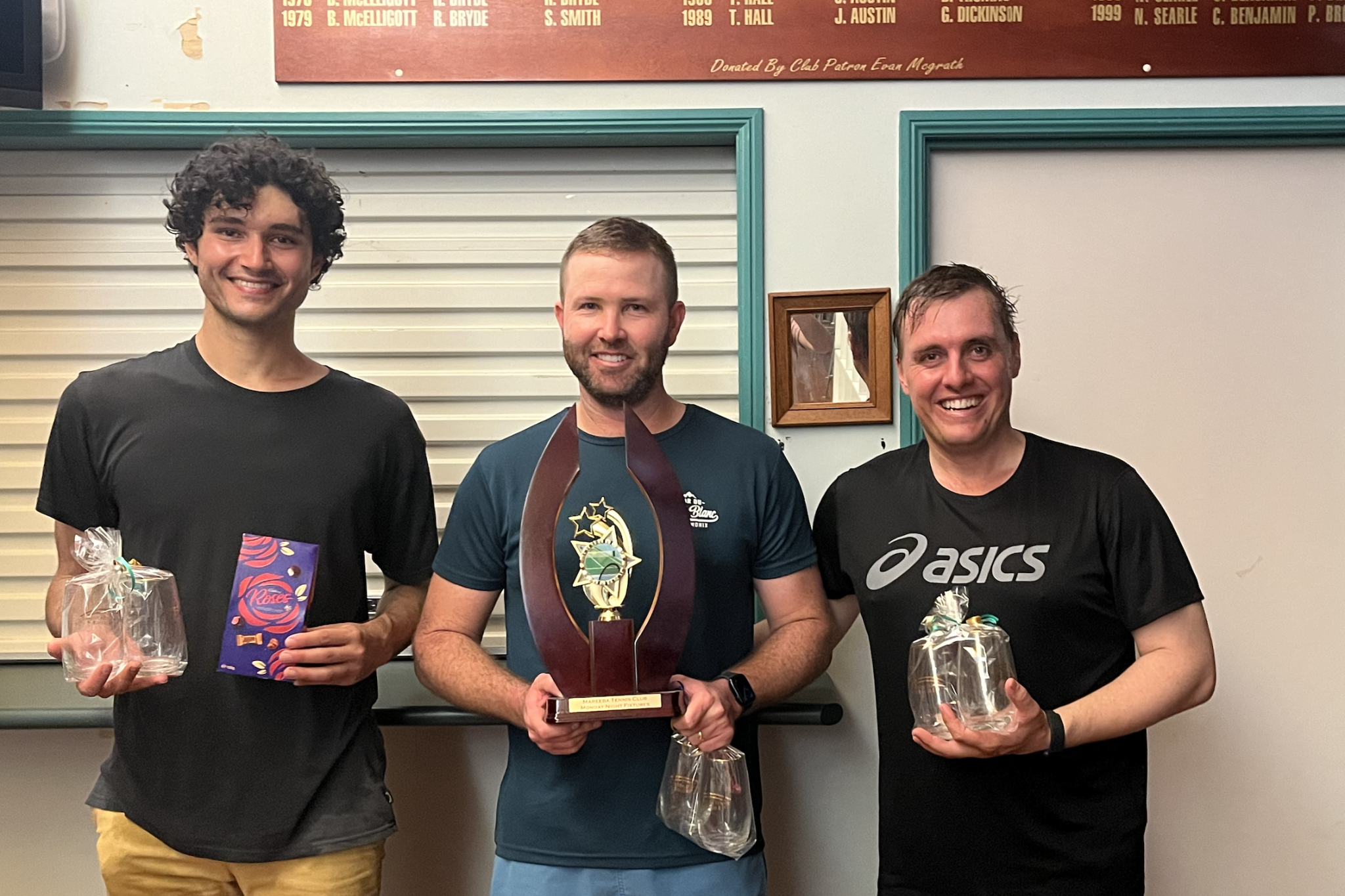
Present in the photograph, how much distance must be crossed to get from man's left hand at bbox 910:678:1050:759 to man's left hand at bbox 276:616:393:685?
1.01m

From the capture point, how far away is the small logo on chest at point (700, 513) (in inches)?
75.5

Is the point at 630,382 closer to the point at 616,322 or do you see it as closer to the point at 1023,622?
the point at 616,322

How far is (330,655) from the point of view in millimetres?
1911

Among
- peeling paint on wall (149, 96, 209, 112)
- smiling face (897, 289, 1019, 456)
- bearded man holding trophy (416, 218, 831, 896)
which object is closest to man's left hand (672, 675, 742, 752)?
bearded man holding trophy (416, 218, 831, 896)

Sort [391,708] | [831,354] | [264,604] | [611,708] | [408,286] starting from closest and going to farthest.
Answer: [611,708] < [264,604] < [391,708] < [831,354] < [408,286]

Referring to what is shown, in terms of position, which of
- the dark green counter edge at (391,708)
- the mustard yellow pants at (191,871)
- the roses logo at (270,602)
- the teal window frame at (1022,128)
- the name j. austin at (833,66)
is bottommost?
the mustard yellow pants at (191,871)

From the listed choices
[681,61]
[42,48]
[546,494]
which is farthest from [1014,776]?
[42,48]

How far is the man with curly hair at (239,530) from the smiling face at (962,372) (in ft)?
3.36

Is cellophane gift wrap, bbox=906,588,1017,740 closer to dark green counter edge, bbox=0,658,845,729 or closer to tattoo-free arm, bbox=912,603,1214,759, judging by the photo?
tattoo-free arm, bbox=912,603,1214,759

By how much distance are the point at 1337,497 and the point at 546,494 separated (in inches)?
77.7

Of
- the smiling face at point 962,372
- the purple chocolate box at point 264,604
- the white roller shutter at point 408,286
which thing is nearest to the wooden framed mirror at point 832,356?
the white roller shutter at point 408,286

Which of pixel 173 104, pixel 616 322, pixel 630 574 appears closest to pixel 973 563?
pixel 630 574

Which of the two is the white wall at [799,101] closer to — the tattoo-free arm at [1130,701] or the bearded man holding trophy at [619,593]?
the bearded man holding trophy at [619,593]

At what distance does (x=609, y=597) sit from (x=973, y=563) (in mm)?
612
